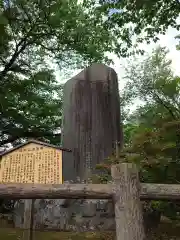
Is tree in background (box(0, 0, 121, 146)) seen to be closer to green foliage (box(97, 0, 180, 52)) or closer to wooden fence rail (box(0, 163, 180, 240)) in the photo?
green foliage (box(97, 0, 180, 52))

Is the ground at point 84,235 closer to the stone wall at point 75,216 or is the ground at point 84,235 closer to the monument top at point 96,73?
the stone wall at point 75,216

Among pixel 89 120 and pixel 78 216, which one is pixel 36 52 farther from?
pixel 78 216

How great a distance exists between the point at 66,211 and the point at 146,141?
239cm

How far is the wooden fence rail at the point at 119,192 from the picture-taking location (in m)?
3.06

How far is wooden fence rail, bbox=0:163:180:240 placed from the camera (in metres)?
3.06

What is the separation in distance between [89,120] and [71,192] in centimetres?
367

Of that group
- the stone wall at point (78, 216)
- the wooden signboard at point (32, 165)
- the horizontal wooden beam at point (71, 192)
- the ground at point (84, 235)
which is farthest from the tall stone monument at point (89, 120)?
the horizontal wooden beam at point (71, 192)

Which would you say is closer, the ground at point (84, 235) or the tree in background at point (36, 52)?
the ground at point (84, 235)

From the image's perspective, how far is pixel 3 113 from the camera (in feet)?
32.1

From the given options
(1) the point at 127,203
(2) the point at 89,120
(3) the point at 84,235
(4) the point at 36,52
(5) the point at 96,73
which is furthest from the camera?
(4) the point at 36,52

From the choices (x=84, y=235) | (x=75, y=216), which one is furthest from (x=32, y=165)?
(x=75, y=216)

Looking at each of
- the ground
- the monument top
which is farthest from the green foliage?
the ground

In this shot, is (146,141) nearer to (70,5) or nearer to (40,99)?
(40,99)

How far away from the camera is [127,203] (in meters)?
3.07
